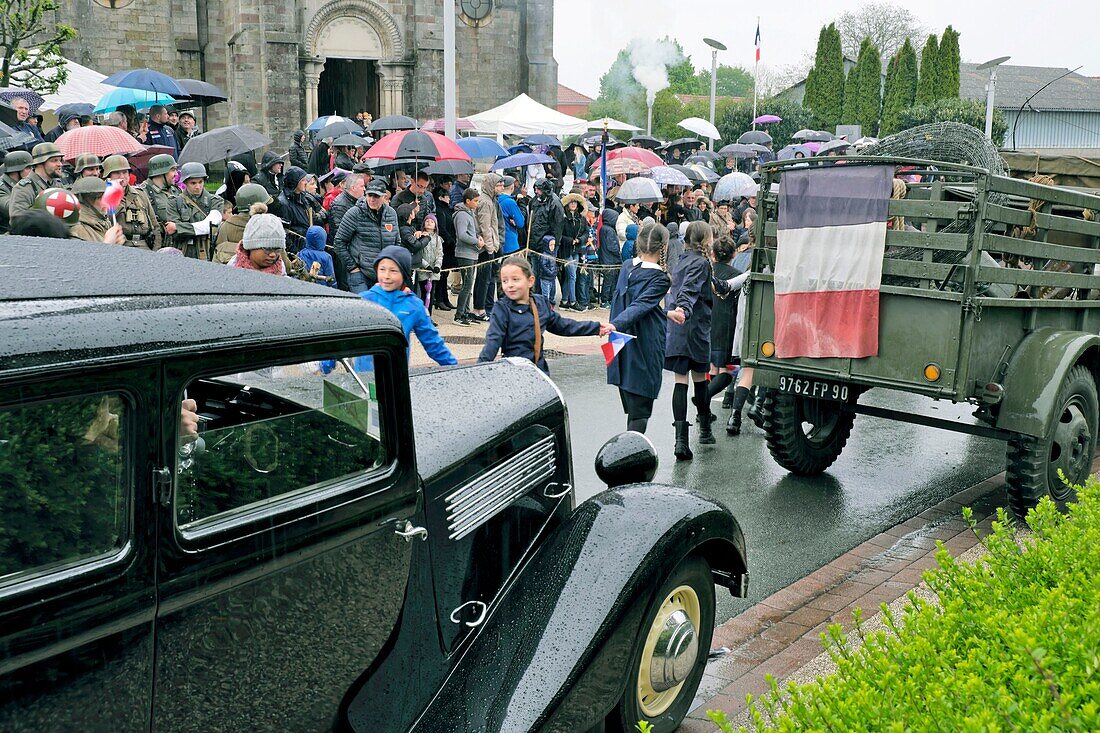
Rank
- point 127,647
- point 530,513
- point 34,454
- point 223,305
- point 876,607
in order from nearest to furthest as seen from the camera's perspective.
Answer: point 34,454, point 127,647, point 223,305, point 530,513, point 876,607

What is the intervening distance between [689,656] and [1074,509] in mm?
1469

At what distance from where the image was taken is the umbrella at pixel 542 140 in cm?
2537

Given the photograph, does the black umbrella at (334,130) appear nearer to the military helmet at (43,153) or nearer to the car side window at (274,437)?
the military helmet at (43,153)

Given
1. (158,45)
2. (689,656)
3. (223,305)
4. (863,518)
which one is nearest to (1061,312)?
(863,518)

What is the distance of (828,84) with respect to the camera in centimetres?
5162

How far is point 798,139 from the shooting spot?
3388 cm

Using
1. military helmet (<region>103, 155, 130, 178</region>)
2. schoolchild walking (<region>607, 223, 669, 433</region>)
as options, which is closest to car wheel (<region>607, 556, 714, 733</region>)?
schoolchild walking (<region>607, 223, 669, 433</region>)

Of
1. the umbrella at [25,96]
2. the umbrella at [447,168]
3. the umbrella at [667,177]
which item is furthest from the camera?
the umbrella at [667,177]

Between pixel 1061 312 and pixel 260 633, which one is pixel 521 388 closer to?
pixel 260 633

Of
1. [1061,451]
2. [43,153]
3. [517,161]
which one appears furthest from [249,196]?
[517,161]

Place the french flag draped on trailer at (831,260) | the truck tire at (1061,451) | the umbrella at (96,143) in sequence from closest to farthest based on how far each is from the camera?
the truck tire at (1061,451), the french flag draped on trailer at (831,260), the umbrella at (96,143)

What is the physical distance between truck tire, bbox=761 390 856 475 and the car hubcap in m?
3.94

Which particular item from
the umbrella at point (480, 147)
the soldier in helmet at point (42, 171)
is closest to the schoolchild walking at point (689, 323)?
the soldier in helmet at point (42, 171)

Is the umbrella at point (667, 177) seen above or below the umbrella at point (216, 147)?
below
